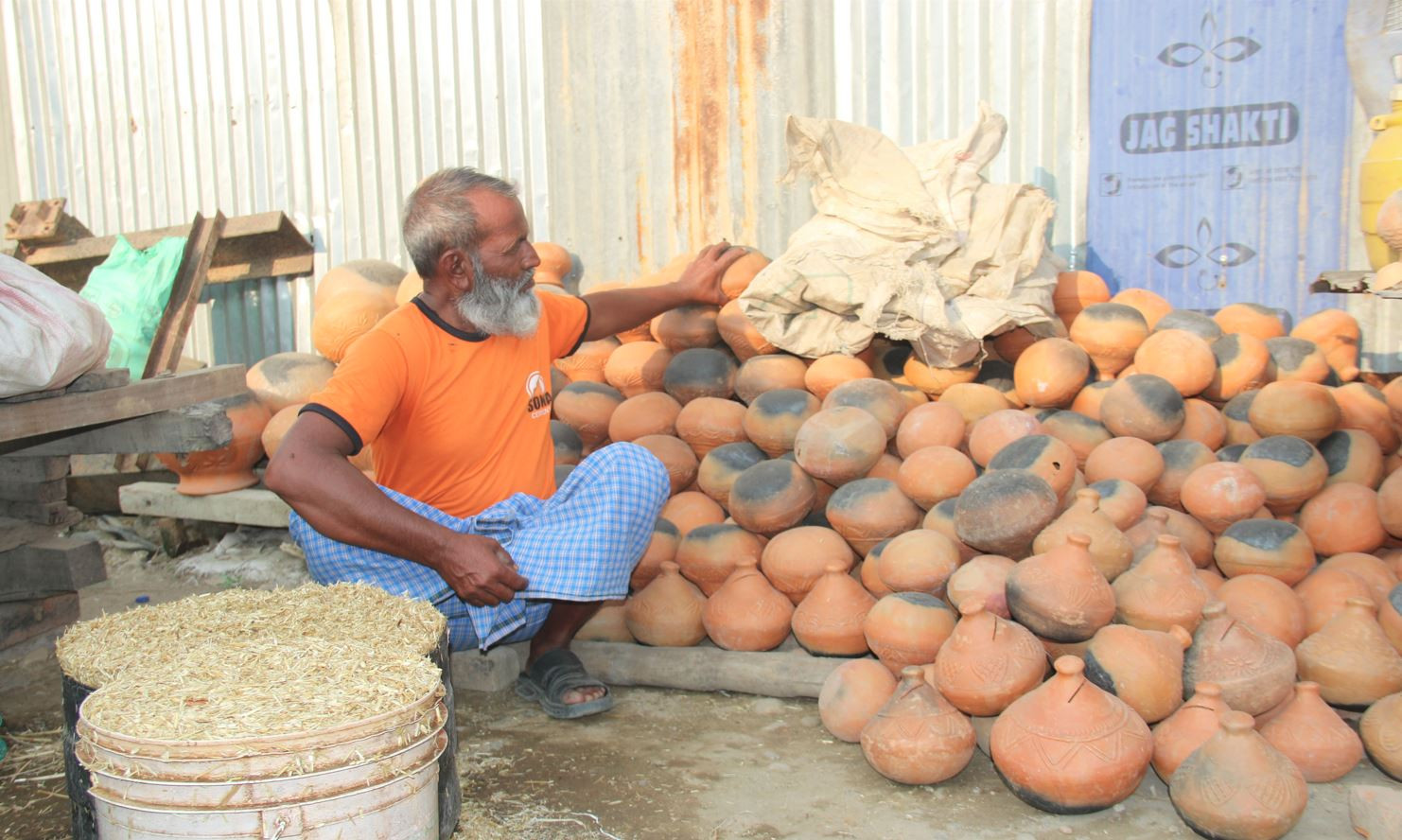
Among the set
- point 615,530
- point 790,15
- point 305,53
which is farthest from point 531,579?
point 305,53

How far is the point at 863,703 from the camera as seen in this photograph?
3355 mm

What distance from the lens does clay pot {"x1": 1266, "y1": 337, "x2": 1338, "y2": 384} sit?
4.56 m

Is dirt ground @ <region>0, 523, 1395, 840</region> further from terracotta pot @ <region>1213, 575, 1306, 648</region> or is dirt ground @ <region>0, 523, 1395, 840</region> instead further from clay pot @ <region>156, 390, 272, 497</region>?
clay pot @ <region>156, 390, 272, 497</region>

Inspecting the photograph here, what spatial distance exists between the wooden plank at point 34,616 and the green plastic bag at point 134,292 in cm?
250

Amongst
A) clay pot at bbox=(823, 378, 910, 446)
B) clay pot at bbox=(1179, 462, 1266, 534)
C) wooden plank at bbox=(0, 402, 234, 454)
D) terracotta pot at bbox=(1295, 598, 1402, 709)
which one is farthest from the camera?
clay pot at bbox=(823, 378, 910, 446)

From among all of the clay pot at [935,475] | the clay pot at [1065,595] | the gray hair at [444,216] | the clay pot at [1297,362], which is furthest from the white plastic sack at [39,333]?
the clay pot at [1297,362]

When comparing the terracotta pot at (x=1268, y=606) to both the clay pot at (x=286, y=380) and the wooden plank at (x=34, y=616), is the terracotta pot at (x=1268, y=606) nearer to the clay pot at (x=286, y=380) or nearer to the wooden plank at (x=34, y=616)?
the wooden plank at (x=34, y=616)

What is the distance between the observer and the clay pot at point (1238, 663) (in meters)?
3.09

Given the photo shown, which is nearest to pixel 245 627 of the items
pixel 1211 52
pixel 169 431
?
pixel 169 431

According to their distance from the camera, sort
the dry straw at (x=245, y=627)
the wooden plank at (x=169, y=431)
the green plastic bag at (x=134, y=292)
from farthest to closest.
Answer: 1. the green plastic bag at (x=134, y=292)
2. the wooden plank at (x=169, y=431)
3. the dry straw at (x=245, y=627)

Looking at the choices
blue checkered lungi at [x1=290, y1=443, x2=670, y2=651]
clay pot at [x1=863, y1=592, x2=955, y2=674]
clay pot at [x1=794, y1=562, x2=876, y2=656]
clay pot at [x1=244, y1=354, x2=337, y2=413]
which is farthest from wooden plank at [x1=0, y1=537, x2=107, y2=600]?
clay pot at [x1=863, y1=592, x2=955, y2=674]

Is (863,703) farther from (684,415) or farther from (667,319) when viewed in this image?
(667,319)

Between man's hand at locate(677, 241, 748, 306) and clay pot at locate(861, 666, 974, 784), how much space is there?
217 cm

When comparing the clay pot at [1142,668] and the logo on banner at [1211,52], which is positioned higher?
the logo on banner at [1211,52]
